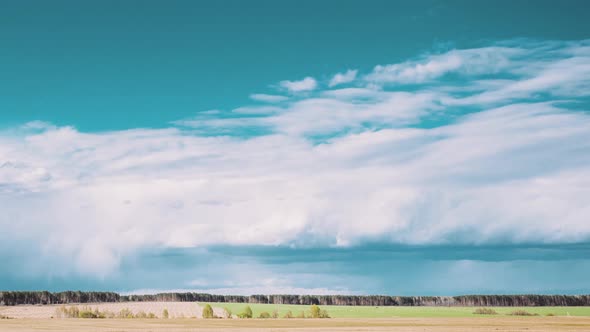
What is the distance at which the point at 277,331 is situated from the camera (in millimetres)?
96562

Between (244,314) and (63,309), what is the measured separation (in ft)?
149

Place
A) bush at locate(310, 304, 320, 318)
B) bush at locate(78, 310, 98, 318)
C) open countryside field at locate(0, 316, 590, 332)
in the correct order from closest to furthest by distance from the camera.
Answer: open countryside field at locate(0, 316, 590, 332), bush at locate(78, 310, 98, 318), bush at locate(310, 304, 320, 318)

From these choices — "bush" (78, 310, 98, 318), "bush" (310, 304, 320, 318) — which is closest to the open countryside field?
"bush" (78, 310, 98, 318)

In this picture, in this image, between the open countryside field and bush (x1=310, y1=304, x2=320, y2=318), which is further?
bush (x1=310, y1=304, x2=320, y2=318)

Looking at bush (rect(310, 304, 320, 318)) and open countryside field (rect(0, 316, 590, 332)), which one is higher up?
bush (rect(310, 304, 320, 318))

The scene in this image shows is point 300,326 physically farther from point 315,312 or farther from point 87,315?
point 87,315

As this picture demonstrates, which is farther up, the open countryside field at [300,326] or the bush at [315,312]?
the bush at [315,312]

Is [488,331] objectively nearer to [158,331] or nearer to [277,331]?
[277,331]

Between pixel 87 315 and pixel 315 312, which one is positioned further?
pixel 315 312

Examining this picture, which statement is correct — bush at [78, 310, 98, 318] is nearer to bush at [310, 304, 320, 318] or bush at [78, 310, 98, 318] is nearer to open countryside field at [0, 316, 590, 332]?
open countryside field at [0, 316, 590, 332]

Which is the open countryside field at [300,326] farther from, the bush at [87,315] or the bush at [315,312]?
the bush at [315,312]

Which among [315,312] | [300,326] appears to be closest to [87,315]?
[315,312]

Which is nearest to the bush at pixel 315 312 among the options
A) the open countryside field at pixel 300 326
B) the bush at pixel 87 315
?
the open countryside field at pixel 300 326

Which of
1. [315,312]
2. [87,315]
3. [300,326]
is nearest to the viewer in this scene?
[300,326]
